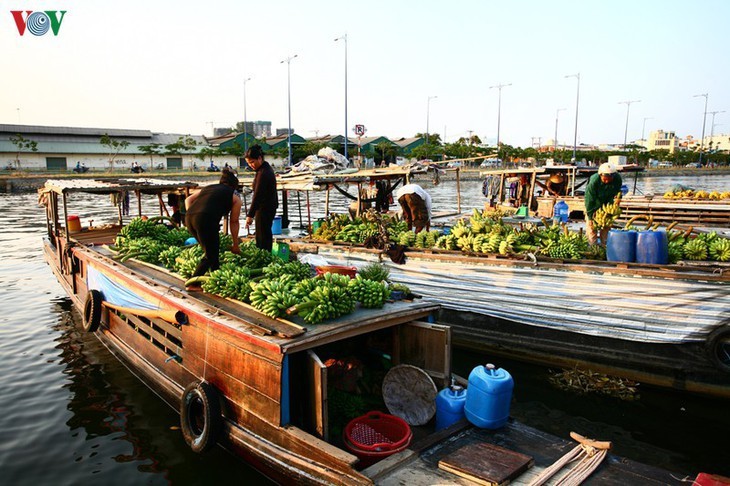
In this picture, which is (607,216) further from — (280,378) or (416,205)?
(280,378)

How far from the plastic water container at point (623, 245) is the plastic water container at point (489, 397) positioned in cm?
396

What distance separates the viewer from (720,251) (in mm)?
7695

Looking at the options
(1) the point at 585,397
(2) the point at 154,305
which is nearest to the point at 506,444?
(1) the point at 585,397

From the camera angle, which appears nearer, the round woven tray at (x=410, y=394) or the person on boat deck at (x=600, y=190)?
the round woven tray at (x=410, y=394)

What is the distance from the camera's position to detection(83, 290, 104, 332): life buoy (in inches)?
326

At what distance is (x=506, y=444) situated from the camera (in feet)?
14.3

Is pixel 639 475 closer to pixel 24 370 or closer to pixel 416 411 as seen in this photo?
pixel 416 411

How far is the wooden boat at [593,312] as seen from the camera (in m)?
6.53

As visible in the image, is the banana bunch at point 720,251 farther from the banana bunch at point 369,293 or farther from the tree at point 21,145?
the tree at point 21,145

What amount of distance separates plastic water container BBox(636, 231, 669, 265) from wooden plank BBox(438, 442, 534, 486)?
462 centimetres

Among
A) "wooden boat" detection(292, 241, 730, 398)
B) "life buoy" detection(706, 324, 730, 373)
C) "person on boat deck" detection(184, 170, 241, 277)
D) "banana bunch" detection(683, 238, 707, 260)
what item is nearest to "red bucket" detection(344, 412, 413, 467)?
"wooden boat" detection(292, 241, 730, 398)

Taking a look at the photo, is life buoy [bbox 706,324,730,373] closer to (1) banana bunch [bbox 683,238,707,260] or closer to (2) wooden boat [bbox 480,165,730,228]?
(1) banana bunch [bbox 683,238,707,260]

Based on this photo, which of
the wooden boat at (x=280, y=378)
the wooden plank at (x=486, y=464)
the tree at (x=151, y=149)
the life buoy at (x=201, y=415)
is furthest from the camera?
the tree at (x=151, y=149)

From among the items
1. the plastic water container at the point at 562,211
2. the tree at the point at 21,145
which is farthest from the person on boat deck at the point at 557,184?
the tree at the point at 21,145
